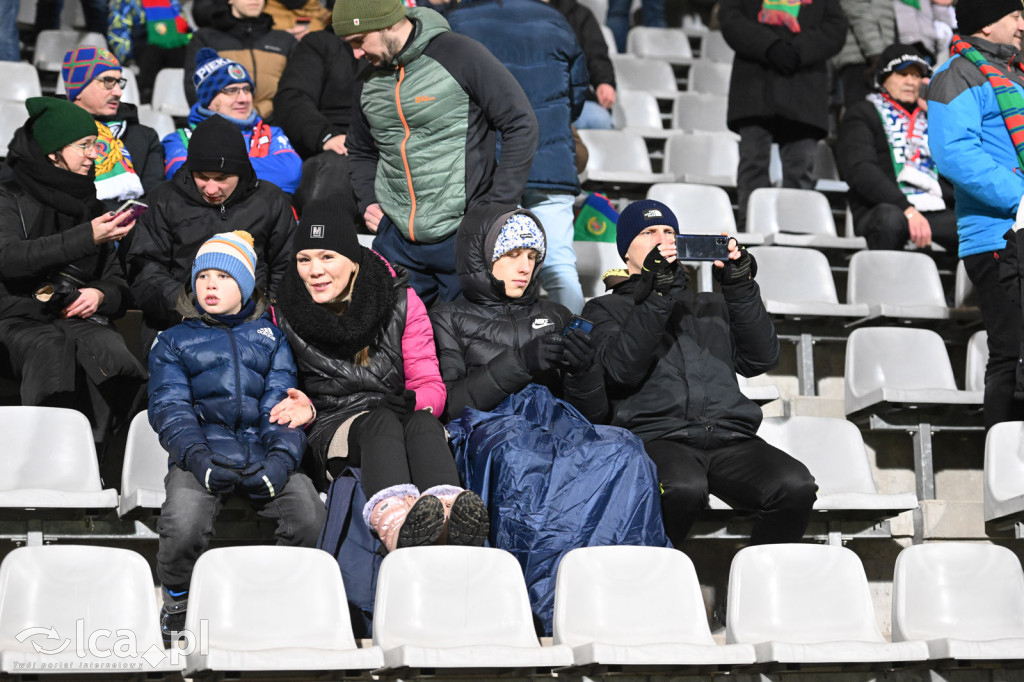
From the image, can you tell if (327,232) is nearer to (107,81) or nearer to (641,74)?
(107,81)

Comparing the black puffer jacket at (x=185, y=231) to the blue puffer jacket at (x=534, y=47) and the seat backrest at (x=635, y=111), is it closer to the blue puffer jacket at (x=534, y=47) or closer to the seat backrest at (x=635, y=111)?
the blue puffer jacket at (x=534, y=47)

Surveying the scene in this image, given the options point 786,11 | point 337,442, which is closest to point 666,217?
point 337,442

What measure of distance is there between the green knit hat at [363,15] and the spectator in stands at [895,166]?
2461 millimetres

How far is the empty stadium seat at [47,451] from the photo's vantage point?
11.0 ft

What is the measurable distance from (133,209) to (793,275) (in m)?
2.53

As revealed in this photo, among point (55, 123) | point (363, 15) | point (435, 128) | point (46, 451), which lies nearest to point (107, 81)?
point (55, 123)

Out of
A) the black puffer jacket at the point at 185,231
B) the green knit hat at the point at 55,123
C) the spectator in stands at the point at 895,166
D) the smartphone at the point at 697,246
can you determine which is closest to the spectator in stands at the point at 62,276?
the green knit hat at the point at 55,123

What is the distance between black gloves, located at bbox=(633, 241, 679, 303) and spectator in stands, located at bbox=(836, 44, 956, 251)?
2146 millimetres

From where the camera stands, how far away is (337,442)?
3348 mm

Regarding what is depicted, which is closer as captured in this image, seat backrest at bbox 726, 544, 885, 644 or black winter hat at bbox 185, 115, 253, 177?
seat backrest at bbox 726, 544, 885, 644

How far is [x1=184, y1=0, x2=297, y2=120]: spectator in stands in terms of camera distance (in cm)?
552

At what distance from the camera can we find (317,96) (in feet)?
17.3

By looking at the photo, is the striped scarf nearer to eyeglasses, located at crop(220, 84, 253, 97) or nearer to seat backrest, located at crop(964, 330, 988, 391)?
seat backrest, located at crop(964, 330, 988, 391)

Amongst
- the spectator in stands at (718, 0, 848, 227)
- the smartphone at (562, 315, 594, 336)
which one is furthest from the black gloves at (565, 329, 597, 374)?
the spectator in stands at (718, 0, 848, 227)
